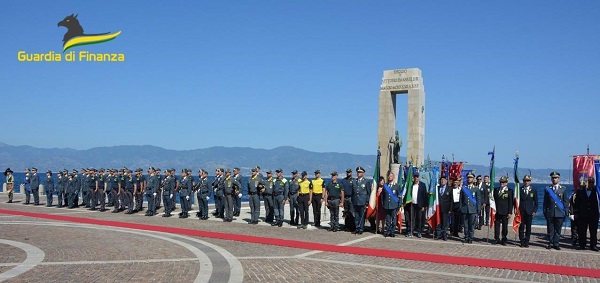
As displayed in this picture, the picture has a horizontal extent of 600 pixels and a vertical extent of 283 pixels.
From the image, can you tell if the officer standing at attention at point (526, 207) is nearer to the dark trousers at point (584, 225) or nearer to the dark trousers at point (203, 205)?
the dark trousers at point (584, 225)

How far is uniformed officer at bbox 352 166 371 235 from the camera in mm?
14945

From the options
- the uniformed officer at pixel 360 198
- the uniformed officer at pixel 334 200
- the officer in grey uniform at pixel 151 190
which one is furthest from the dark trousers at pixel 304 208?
the officer in grey uniform at pixel 151 190

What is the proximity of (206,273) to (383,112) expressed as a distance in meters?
13.7

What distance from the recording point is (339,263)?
999 cm

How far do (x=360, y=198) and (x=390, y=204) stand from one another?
0.93 m

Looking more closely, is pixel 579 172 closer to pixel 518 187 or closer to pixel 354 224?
pixel 518 187

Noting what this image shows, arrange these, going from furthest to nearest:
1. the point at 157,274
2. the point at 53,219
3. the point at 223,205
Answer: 1. the point at 223,205
2. the point at 53,219
3. the point at 157,274

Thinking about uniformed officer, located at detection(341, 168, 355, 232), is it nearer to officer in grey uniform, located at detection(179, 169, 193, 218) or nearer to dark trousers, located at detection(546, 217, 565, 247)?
dark trousers, located at detection(546, 217, 565, 247)

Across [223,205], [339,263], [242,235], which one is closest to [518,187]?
[339,263]

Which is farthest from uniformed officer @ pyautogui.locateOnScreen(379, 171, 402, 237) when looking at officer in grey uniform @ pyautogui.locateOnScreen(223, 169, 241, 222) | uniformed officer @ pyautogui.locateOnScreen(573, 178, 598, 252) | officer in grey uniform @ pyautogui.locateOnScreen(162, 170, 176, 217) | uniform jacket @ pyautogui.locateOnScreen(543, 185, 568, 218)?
officer in grey uniform @ pyautogui.locateOnScreen(162, 170, 176, 217)

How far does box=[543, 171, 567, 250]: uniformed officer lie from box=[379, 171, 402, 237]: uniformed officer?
3.80m

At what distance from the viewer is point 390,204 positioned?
14500 millimetres

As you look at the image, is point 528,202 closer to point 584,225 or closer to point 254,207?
point 584,225

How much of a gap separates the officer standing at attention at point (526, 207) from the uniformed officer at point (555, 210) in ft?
1.05
